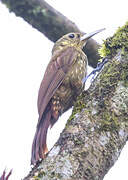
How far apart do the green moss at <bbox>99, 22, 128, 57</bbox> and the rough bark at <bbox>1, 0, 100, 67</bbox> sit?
1.07 meters

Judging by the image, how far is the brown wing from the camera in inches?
145

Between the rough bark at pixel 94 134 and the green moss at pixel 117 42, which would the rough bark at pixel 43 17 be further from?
the rough bark at pixel 94 134

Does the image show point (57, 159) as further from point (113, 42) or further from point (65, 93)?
point (65, 93)

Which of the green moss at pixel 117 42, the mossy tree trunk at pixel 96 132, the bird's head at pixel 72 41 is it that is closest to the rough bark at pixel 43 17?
the bird's head at pixel 72 41

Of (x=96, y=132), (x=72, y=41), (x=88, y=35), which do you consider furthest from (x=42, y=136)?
(x=72, y=41)

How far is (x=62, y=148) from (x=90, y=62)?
82.2 inches

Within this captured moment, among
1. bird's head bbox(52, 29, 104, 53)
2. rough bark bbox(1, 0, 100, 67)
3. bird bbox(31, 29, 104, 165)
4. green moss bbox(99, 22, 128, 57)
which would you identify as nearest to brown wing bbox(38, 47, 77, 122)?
bird bbox(31, 29, 104, 165)

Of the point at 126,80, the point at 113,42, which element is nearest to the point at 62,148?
the point at 126,80

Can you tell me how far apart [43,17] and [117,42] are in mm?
1304

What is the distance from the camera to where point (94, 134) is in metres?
1.99

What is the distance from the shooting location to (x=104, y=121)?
2.05m

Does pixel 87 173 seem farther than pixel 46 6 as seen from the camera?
No

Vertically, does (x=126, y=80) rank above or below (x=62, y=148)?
above

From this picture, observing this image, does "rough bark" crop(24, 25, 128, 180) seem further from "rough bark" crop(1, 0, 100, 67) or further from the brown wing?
"rough bark" crop(1, 0, 100, 67)
